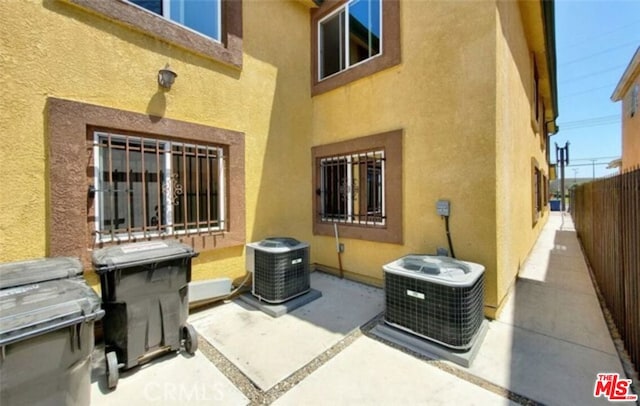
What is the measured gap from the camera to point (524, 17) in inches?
251

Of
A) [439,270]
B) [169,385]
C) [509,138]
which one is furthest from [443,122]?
[169,385]

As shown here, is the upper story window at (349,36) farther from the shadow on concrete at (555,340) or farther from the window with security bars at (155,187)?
the shadow on concrete at (555,340)

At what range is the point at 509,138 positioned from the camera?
4.86m

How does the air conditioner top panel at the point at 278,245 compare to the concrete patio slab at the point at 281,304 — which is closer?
the concrete patio slab at the point at 281,304

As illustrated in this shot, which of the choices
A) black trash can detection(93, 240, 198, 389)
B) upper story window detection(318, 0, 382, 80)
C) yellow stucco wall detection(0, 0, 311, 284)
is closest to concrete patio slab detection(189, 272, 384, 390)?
black trash can detection(93, 240, 198, 389)

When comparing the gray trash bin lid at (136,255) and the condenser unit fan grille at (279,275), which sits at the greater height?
the gray trash bin lid at (136,255)

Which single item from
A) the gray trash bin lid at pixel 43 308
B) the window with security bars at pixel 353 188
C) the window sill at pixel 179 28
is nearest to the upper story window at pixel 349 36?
the window with security bars at pixel 353 188

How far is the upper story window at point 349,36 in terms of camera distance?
5922mm

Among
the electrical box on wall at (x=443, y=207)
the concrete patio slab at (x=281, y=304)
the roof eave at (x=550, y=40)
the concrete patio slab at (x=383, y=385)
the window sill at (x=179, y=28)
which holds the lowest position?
the concrete patio slab at (x=383, y=385)

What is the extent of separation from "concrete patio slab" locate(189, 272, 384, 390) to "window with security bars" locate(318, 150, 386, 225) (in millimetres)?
1668

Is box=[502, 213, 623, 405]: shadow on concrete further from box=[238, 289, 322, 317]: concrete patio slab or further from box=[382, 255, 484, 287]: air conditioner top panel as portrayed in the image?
box=[238, 289, 322, 317]: concrete patio slab

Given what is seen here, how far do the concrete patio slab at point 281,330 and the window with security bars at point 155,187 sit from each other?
5.32 ft

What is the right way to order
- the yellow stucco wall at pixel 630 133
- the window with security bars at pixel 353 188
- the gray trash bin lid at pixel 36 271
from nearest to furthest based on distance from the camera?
the gray trash bin lid at pixel 36 271, the window with security bars at pixel 353 188, the yellow stucco wall at pixel 630 133

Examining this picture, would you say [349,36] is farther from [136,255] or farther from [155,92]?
[136,255]
